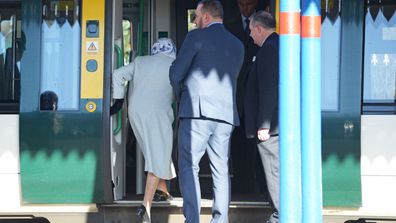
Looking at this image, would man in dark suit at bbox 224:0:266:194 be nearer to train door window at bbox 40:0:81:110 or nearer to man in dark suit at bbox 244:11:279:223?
man in dark suit at bbox 244:11:279:223

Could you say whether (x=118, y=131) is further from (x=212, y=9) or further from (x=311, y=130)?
(x=311, y=130)

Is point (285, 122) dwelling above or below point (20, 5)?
below

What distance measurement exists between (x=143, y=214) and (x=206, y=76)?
1334 mm

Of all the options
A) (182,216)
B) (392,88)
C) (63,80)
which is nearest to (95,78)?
(63,80)

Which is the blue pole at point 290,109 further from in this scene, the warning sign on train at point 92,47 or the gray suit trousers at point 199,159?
the warning sign on train at point 92,47

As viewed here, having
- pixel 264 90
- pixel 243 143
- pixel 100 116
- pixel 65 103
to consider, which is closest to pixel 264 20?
pixel 264 90

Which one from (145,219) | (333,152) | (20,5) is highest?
(20,5)

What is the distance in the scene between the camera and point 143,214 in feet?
21.7

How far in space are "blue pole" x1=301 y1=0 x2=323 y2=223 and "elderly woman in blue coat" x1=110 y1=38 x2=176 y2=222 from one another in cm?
264

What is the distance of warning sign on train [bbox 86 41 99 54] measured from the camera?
6750 mm

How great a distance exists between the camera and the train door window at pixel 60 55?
6.80 metres

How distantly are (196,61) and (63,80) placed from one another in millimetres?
1342

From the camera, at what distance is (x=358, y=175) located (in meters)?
6.57

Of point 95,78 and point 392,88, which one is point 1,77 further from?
point 392,88
